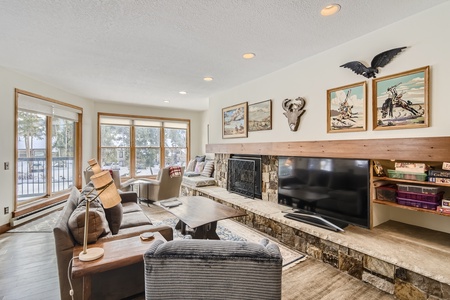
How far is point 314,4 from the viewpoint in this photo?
6.46 feet

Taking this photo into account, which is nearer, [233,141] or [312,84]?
[312,84]

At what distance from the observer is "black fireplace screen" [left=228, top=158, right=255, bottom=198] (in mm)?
4145

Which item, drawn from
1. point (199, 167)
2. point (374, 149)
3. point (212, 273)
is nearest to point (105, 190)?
point (212, 273)

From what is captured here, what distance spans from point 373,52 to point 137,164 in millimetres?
6358

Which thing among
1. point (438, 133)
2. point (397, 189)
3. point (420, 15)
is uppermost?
point (420, 15)

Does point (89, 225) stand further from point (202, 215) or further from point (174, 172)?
point (174, 172)

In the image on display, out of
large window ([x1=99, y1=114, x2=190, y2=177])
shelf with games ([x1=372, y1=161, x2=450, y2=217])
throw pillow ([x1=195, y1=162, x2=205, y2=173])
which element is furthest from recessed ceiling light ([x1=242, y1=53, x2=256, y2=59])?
large window ([x1=99, y1=114, x2=190, y2=177])

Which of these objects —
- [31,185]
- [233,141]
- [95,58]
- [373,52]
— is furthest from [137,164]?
[373,52]

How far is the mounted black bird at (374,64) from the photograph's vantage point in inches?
90.2

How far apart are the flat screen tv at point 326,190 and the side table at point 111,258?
198 cm

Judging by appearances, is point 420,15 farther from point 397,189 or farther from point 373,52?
point 397,189

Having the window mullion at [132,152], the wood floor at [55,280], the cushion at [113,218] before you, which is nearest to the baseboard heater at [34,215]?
the wood floor at [55,280]

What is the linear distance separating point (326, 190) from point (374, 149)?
0.76 meters

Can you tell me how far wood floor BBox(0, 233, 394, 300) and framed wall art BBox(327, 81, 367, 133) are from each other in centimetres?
164
